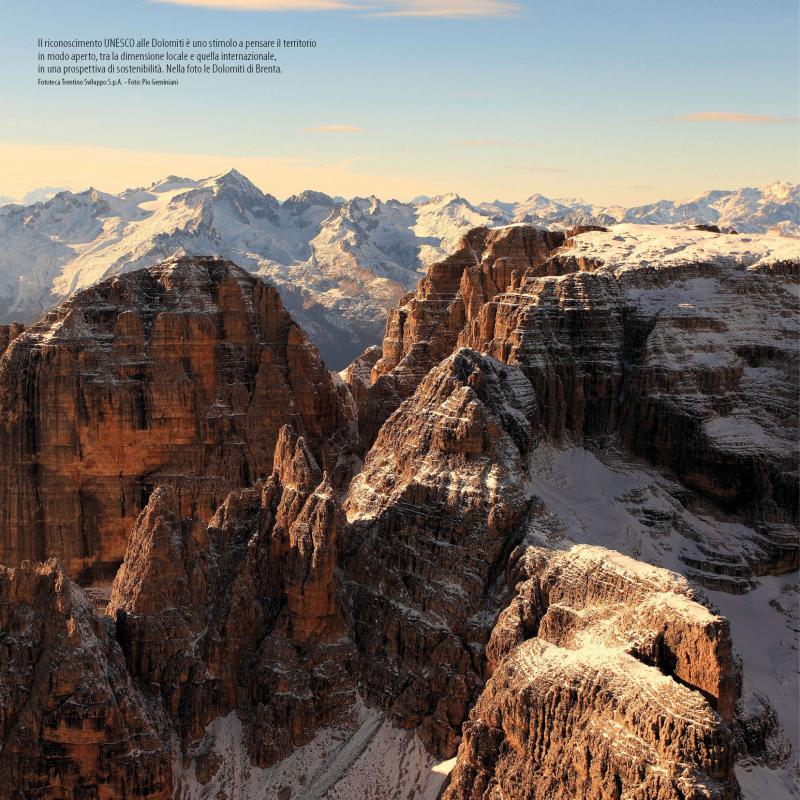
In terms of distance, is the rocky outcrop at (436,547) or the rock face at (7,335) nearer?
the rocky outcrop at (436,547)

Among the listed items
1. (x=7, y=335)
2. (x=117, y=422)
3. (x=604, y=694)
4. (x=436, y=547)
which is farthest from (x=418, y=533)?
(x=7, y=335)

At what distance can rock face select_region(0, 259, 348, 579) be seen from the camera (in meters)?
125

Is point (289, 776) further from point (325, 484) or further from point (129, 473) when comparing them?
point (129, 473)

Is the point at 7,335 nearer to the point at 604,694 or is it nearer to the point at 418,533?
the point at 418,533

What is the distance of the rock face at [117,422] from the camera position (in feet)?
409

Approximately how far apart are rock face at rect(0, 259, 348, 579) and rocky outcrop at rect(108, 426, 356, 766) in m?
27.1

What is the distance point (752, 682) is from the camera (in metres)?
96.0

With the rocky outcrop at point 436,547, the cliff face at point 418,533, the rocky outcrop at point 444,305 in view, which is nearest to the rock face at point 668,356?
the cliff face at point 418,533

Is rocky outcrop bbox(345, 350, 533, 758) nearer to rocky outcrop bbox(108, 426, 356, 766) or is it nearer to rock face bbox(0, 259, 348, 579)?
rocky outcrop bbox(108, 426, 356, 766)

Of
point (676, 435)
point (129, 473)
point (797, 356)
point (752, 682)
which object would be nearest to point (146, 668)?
point (129, 473)

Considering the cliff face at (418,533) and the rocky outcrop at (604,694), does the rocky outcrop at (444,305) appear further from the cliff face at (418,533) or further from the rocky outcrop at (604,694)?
the rocky outcrop at (604,694)

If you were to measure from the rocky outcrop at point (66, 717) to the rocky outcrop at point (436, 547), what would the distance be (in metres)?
18.1

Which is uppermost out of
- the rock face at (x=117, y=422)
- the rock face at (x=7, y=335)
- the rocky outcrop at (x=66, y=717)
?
the rock face at (x=7, y=335)

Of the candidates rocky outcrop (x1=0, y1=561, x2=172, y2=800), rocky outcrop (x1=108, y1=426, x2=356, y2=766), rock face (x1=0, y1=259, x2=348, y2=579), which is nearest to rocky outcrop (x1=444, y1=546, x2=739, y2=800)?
rocky outcrop (x1=108, y1=426, x2=356, y2=766)
